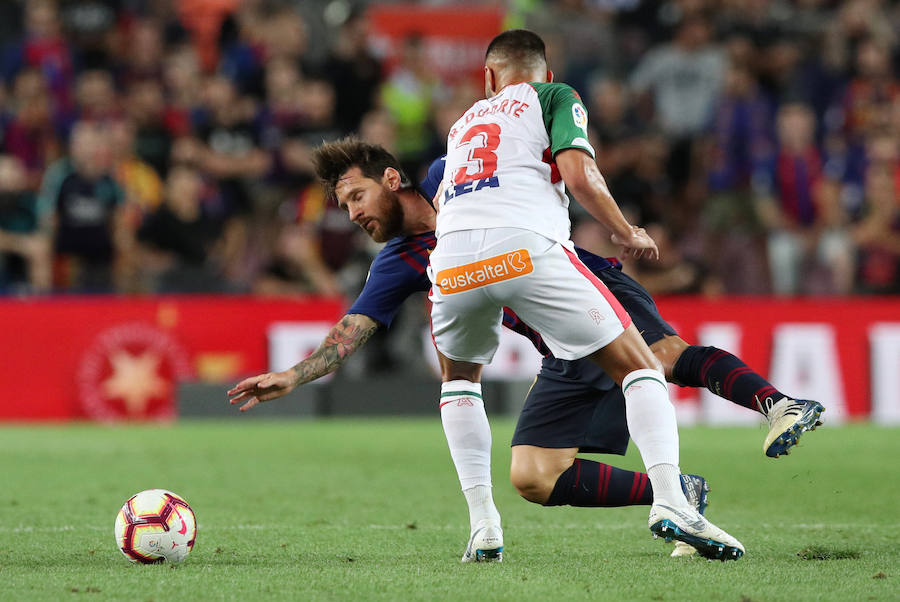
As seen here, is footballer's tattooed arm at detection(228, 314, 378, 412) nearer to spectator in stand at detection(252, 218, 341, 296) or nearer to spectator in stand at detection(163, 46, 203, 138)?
spectator in stand at detection(252, 218, 341, 296)

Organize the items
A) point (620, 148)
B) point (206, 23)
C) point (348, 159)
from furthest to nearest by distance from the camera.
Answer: point (206, 23), point (620, 148), point (348, 159)

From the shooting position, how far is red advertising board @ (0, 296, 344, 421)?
13234 mm

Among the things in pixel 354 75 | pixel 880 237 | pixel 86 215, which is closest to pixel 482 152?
pixel 86 215

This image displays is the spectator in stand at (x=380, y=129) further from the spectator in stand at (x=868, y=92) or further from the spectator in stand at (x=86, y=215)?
the spectator in stand at (x=868, y=92)

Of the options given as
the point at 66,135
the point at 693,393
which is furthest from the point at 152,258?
the point at 693,393

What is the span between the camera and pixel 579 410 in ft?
18.3

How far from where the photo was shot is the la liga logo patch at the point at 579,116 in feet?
15.6

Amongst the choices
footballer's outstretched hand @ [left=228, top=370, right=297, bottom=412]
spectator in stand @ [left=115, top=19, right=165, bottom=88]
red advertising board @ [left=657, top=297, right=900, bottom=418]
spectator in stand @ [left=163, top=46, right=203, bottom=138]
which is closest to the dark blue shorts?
footballer's outstretched hand @ [left=228, top=370, right=297, bottom=412]

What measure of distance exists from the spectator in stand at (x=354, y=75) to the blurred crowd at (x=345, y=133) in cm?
2

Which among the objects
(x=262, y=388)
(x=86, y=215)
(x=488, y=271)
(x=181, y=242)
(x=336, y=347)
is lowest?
(x=262, y=388)

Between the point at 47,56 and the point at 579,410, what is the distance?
37.0ft

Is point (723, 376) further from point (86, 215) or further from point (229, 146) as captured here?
point (229, 146)

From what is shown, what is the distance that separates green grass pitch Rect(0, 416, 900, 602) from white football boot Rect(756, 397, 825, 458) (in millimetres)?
443

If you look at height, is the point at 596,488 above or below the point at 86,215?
below
